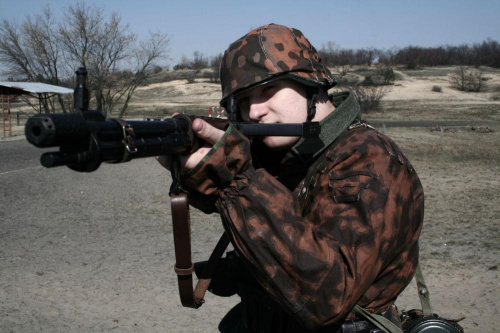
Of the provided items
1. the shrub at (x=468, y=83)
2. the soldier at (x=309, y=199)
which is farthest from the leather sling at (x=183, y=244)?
the shrub at (x=468, y=83)

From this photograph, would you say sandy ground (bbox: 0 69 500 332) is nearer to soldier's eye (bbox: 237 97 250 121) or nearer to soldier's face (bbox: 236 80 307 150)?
soldier's eye (bbox: 237 97 250 121)

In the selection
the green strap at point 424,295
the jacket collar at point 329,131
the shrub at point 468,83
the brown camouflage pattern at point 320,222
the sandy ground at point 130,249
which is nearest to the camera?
the brown camouflage pattern at point 320,222

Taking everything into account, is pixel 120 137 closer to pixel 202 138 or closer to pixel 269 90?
pixel 202 138

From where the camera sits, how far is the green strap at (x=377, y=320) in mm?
1888

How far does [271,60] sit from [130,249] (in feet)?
16.6

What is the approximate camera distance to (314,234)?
1690mm

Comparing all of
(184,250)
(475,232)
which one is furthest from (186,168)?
(475,232)

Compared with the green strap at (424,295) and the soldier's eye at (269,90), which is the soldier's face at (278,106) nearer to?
the soldier's eye at (269,90)

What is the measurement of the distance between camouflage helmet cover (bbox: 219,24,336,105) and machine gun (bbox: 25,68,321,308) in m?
0.20

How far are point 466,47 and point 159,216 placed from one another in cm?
7206

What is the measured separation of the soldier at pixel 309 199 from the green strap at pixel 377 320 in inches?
0.9

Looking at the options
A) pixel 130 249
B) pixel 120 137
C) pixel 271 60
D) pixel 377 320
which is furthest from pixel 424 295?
pixel 130 249

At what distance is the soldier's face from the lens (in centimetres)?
206

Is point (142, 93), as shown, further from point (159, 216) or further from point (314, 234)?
point (314, 234)
